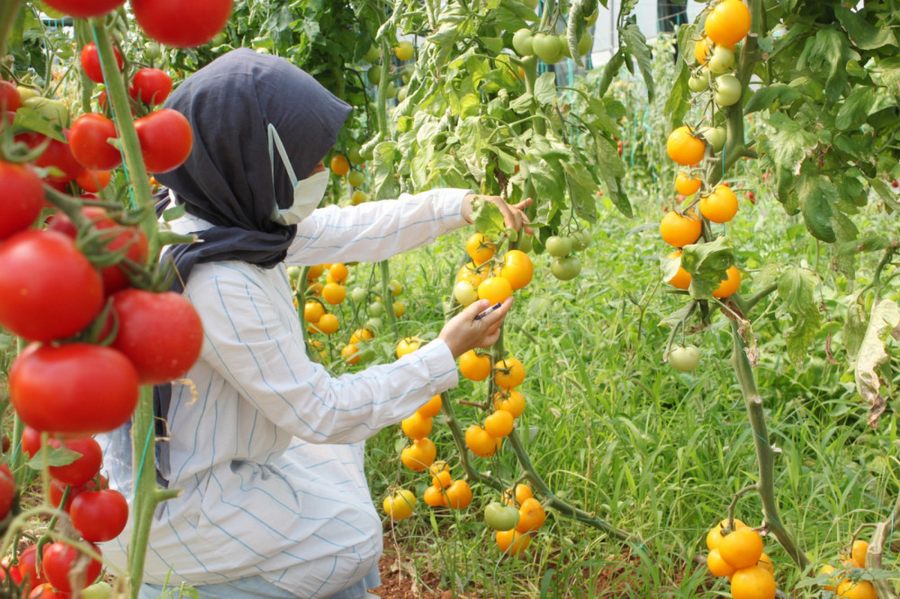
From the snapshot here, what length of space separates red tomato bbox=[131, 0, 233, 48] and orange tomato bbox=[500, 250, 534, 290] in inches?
43.3

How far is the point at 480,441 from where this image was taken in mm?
1990

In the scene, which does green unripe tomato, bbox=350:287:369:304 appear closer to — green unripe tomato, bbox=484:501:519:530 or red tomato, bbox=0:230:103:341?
green unripe tomato, bbox=484:501:519:530

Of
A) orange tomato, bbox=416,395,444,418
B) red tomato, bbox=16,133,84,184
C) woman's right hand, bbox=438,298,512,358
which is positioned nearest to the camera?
red tomato, bbox=16,133,84,184

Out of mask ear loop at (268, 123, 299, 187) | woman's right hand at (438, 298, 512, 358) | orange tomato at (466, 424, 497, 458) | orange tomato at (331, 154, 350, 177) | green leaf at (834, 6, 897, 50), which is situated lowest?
orange tomato at (466, 424, 497, 458)

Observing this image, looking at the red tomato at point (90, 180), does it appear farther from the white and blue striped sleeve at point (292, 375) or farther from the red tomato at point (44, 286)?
the white and blue striped sleeve at point (292, 375)

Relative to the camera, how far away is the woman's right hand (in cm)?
177

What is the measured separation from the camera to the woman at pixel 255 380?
69.1 inches

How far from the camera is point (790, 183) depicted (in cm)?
155

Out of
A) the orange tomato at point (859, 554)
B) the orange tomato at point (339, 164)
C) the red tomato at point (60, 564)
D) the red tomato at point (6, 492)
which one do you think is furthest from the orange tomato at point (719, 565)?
the orange tomato at point (339, 164)

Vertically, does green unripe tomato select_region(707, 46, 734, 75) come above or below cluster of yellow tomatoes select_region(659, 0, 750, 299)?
above

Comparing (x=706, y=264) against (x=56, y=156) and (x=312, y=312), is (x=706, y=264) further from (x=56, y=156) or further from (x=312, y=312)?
(x=312, y=312)

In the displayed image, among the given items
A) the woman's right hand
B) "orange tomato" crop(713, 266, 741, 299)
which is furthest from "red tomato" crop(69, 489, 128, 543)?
"orange tomato" crop(713, 266, 741, 299)

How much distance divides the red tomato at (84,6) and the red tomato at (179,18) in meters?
0.06

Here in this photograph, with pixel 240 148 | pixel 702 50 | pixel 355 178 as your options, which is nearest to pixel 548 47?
pixel 702 50
